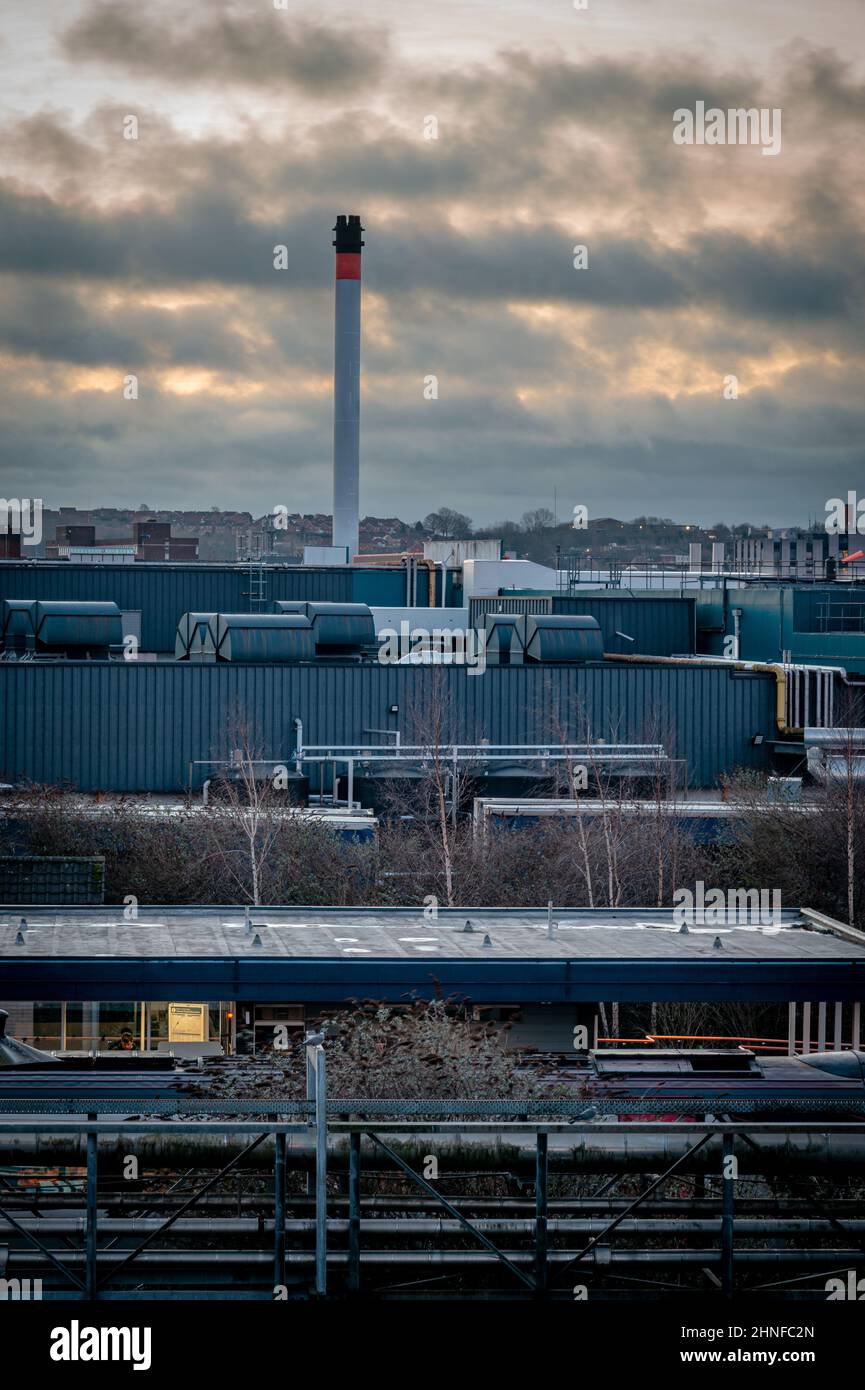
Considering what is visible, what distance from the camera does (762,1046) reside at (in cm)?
1586

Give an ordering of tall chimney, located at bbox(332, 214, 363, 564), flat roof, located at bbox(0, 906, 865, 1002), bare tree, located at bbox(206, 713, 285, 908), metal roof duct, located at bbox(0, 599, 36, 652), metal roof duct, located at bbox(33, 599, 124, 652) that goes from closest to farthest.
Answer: flat roof, located at bbox(0, 906, 865, 1002) < bare tree, located at bbox(206, 713, 285, 908) < metal roof duct, located at bbox(33, 599, 124, 652) < metal roof duct, located at bbox(0, 599, 36, 652) < tall chimney, located at bbox(332, 214, 363, 564)

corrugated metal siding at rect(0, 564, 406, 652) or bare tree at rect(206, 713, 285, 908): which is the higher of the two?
corrugated metal siding at rect(0, 564, 406, 652)

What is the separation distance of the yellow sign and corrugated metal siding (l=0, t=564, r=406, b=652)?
27.9 m

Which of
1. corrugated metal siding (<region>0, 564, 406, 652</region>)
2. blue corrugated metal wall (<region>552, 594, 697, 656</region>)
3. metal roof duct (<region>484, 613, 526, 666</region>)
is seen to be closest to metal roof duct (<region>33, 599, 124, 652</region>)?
corrugated metal siding (<region>0, 564, 406, 652</region>)

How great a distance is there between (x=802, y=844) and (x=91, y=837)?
10579mm

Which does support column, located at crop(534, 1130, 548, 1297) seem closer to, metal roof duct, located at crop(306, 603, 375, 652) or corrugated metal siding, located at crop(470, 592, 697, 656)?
metal roof duct, located at crop(306, 603, 375, 652)

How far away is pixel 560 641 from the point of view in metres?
31.6

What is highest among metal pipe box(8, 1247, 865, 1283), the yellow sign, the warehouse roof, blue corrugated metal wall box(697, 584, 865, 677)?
blue corrugated metal wall box(697, 584, 865, 677)

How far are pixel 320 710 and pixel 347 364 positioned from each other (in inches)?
1032

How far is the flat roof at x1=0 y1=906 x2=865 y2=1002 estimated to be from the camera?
1373 cm

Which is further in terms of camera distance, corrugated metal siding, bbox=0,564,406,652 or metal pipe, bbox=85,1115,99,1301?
corrugated metal siding, bbox=0,564,406,652
